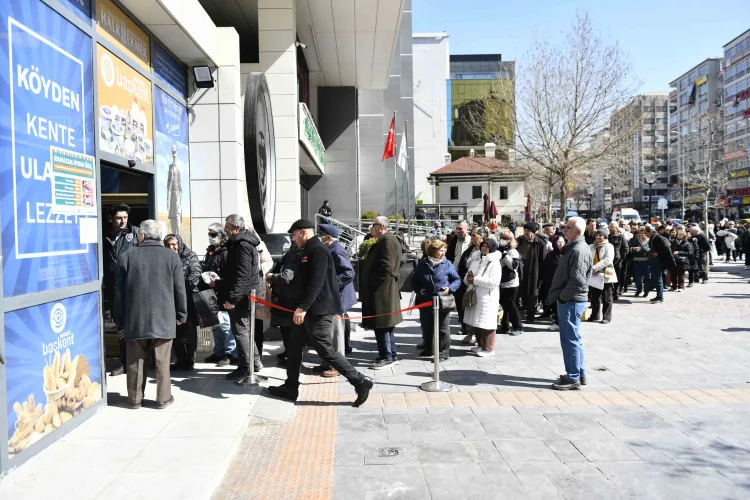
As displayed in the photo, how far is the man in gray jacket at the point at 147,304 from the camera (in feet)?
18.6

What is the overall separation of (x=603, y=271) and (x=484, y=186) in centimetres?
6089

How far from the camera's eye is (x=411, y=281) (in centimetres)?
829

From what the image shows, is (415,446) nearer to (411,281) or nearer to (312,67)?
(411,281)

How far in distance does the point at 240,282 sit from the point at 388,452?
9.12 ft

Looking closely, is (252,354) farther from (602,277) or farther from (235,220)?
(602,277)

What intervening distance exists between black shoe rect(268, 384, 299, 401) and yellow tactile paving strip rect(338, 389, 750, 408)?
1.68 feet

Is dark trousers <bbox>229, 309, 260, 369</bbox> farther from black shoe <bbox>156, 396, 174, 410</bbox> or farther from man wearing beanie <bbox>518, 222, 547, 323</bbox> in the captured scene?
man wearing beanie <bbox>518, 222, 547, 323</bbox>

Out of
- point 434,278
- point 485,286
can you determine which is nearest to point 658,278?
point 485,286

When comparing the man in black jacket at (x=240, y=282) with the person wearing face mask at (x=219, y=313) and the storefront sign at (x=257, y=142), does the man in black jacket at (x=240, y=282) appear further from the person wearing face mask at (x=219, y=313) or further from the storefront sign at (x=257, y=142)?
the storefront sign at (x=257, y=142)

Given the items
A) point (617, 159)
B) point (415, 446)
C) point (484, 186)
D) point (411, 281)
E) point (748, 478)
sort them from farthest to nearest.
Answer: point (484, 186) < point (617, 159) < point (411, 281) < point (415, 446) < point (748, 478)

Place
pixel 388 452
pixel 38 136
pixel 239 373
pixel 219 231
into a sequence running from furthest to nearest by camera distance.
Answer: pixel 219 231 < pixel 239 373 < pixel 388 452 < pixel 38 136

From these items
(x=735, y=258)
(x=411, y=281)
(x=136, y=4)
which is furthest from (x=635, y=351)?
(x=735, y=258)

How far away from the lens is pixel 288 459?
194 inches

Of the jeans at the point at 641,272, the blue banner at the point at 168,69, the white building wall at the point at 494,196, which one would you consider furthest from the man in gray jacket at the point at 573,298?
the white building wall at the point at 494,196
